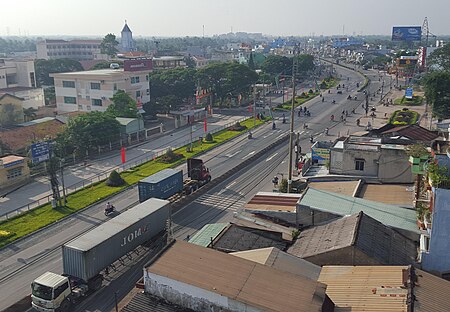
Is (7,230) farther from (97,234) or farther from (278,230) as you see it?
(278,230)

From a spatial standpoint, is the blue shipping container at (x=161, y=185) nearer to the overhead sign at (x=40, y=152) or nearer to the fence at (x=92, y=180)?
the overhead sign at (x=40, y=152)

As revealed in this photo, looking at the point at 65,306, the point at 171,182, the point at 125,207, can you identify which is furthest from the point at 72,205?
the point at 65,306

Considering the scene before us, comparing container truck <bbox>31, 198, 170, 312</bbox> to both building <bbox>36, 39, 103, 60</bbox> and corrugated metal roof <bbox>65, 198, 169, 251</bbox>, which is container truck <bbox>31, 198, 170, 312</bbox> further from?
building <bbox>36, 39, 103, 60</bbox>

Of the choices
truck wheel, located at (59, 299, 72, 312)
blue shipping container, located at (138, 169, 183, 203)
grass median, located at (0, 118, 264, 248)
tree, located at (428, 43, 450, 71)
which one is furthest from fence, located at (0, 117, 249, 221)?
tree, located at (428, 43, 450, 71)

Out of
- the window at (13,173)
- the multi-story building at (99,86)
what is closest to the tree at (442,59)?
the multi-story building at (99,86)

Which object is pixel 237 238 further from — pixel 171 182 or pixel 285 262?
pixel 171 182

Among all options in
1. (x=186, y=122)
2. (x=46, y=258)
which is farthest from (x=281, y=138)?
(x=46, y=258)
